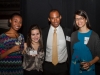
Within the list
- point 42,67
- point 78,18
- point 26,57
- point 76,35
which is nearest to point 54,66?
point 42,67

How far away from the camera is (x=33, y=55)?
2002 millimetres

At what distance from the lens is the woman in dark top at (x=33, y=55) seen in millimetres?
2012

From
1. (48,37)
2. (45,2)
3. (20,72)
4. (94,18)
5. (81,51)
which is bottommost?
(20,72)

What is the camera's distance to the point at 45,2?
2.84 meters

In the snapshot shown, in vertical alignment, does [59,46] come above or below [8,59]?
above

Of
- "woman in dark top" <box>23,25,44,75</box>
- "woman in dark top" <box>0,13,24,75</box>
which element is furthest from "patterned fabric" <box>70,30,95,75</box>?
"woman in dark top" <box>0,13,24,75</box>

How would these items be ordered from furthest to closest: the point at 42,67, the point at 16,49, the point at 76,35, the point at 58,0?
1. the point at 58,0
2. the point at 42,67
3. the point at 76,35
4. the point at 16,49

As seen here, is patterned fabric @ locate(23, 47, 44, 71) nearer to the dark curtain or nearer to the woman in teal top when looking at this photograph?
the woman in teal top

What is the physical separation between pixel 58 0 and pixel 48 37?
99cm

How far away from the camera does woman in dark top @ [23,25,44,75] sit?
201cm

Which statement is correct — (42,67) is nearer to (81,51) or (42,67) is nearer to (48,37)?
(48,37)

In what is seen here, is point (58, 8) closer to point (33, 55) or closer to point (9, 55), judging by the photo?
point (33, 55)

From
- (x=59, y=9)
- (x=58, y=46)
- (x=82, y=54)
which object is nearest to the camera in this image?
(x=82, y=54)

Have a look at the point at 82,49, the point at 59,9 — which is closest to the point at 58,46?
the point at 82,49
